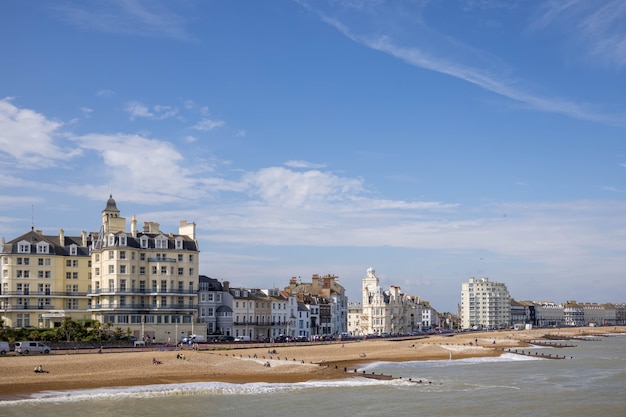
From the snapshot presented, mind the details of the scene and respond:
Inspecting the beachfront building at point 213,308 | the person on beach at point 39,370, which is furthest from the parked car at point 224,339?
the person on beach at point 39,370

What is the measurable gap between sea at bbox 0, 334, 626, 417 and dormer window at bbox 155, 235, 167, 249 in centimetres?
3270

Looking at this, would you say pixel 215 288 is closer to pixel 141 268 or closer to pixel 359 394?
pixel 141 268

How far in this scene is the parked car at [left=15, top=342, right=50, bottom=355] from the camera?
59.6 m

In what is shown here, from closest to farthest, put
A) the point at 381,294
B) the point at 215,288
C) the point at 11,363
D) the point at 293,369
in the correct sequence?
the point at 11,363 < the point at 293,369 < the point at 215,288 < the point at 381,294

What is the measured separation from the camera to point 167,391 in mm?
44125

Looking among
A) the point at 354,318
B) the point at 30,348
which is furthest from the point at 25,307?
the point at 354,318

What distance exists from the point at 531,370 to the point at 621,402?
18.0 m

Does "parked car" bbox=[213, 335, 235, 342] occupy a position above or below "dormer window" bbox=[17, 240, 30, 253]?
below

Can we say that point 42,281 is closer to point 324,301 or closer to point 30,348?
point 30,348

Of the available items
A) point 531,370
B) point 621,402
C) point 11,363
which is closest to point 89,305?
point 11,363

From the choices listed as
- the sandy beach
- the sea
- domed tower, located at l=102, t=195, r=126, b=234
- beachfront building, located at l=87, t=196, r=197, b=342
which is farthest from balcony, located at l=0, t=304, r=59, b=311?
the sea

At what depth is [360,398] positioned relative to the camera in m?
43.6

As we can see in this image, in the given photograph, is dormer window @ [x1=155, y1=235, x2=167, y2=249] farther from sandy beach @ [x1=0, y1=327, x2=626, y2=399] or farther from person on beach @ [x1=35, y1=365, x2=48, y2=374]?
person on beach @ [x1=35, y1=365, x2=48, y2=374]

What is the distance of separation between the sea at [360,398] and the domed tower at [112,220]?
36.8 meters
